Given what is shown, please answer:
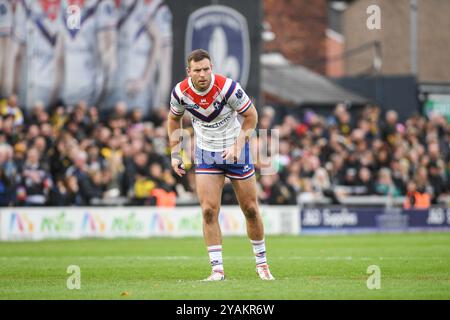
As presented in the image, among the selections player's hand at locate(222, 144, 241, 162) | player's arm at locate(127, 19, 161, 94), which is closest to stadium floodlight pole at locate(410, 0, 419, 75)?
player's arm at locate(127, 19, 161, 94)

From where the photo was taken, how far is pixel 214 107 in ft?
40.8

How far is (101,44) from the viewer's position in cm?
2862

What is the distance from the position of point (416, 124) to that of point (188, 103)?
22.8 m

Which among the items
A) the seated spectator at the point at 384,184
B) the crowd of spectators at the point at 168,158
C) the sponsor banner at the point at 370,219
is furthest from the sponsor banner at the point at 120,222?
the seated spectator at the point at 384,184

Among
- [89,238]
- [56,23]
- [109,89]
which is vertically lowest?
[89,238]

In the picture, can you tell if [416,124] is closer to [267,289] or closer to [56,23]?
[56,23]

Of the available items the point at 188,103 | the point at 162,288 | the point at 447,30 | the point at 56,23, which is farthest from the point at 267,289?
the point at 447,30

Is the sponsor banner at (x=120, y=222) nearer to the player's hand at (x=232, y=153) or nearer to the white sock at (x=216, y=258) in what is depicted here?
the white sock at (x=216, y=258)

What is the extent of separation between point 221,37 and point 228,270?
48.7 feet

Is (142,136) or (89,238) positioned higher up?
(142,136)

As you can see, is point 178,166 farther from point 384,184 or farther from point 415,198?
point 415,198

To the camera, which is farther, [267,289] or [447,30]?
[447,30]

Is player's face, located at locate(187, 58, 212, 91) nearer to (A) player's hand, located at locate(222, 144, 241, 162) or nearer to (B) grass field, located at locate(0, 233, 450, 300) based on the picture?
(A) player's hand, located at locate(222, 144, 241, 162)

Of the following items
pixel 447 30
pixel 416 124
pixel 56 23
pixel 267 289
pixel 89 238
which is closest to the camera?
pixel 267 289
